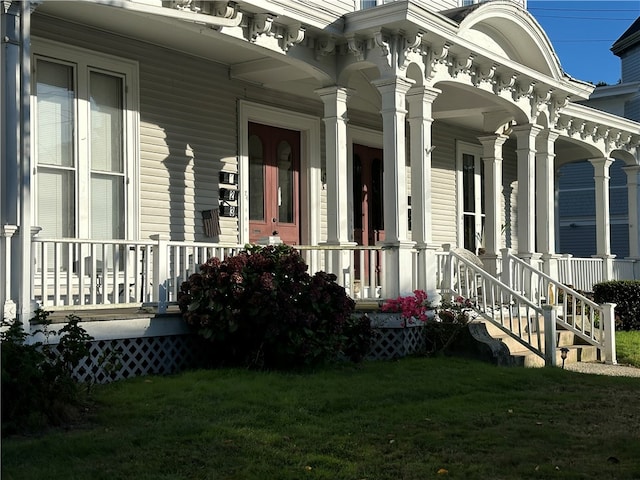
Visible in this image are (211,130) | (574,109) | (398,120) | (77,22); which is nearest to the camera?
(77,22)

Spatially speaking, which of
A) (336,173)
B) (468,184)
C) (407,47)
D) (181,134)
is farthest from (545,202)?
(181,134)

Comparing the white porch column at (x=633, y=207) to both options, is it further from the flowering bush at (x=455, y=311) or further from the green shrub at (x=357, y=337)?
the green shrub at (x=357, y=337)

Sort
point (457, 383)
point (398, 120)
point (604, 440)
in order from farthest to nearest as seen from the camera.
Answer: point (398, 120) → point (457, 383) → point (604, 440)

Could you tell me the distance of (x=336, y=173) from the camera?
1042 cm

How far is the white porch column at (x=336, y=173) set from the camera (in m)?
10.4

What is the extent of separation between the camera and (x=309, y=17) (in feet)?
31.8

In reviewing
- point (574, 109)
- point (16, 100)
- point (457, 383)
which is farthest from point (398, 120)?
point (574, 109)

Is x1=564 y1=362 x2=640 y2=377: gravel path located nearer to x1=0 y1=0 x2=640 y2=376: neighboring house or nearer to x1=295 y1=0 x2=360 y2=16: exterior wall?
x1=0 y1=0 x2=640 y2=376: neighboring house

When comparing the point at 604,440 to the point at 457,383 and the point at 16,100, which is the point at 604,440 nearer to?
the point at 457,383

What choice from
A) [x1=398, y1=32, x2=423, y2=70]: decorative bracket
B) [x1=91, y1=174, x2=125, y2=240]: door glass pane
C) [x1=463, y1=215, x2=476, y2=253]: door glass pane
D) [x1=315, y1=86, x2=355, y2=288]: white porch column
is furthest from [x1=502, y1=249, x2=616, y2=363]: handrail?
[x1=91, y1=174, x2=125, y2=240]: door glass pane

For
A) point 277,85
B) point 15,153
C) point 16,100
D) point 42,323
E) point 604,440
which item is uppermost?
point 277,85

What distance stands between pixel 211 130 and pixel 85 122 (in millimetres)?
2016

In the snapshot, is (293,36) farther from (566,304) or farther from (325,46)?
(566,304)

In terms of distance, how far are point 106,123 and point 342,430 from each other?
5.36 metres
